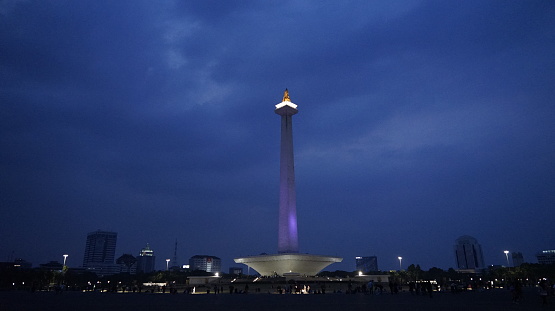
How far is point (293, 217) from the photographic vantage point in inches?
2469

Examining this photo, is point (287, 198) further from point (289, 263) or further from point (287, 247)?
point (289, 263)

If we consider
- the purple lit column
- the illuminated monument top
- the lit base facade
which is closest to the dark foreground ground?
the lit base facade

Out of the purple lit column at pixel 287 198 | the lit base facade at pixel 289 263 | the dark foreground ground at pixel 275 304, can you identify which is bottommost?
the dark foreground ground at pixel 275 304

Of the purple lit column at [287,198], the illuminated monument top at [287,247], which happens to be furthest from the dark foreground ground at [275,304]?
the purple lit column at [287,198]

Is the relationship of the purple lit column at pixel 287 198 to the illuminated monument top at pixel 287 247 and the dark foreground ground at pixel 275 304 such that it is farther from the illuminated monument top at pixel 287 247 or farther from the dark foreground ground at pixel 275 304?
the dark foreground ground at pixel 275 304

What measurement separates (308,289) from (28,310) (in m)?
25.8

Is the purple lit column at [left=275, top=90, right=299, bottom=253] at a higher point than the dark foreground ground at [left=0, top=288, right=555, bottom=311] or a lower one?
higher

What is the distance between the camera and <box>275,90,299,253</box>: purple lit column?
61.6m

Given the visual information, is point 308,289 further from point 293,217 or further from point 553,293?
point 293,217

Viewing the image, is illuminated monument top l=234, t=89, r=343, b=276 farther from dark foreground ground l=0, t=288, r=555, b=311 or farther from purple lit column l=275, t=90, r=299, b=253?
dark foreground ground l=0, t=288, r=555, b=311

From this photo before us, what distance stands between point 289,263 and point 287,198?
11216 mm

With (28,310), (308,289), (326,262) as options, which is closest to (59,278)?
(326,262)

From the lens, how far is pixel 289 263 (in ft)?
188

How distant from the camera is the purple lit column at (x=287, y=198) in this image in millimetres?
61625
